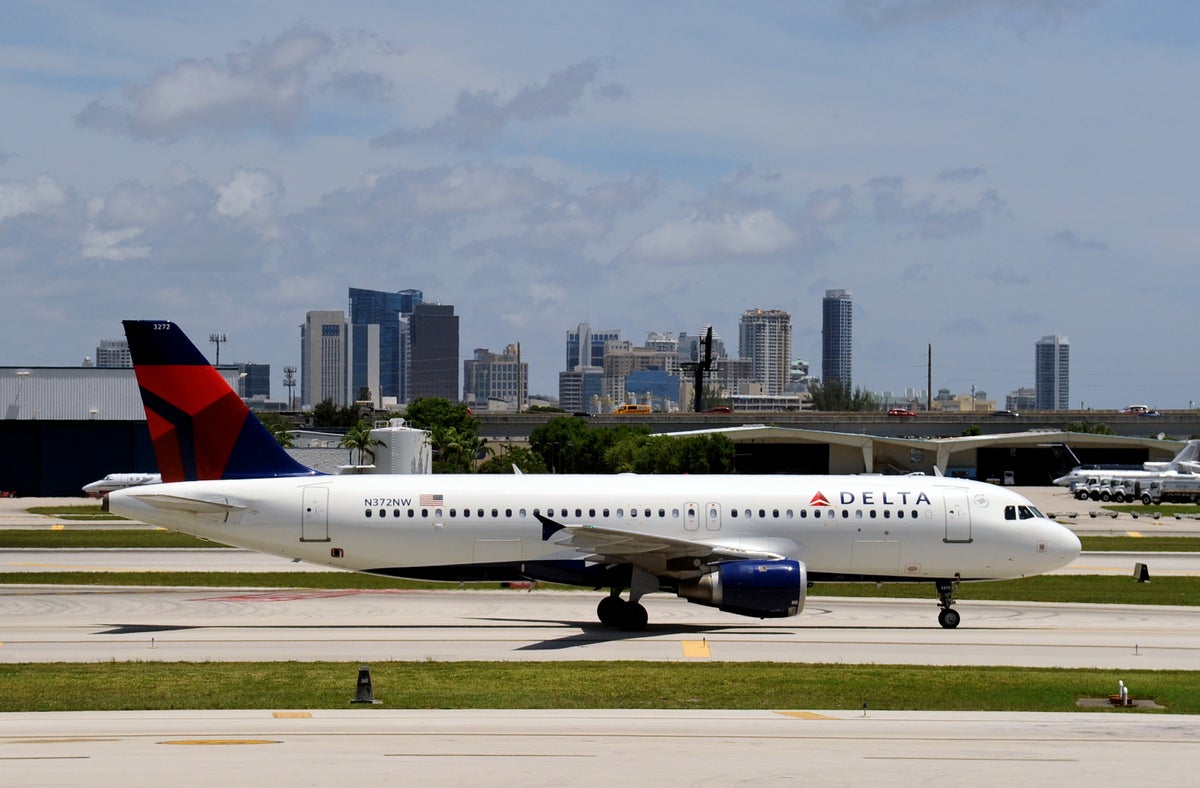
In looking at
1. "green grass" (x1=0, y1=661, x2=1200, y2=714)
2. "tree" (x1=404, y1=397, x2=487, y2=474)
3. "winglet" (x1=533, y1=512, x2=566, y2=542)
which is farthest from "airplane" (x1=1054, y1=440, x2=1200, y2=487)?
"green grass" (x1=0, y1=661, x2=1200, y2=714)

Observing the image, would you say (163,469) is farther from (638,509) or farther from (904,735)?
(904,735)

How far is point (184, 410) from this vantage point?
1266 inches

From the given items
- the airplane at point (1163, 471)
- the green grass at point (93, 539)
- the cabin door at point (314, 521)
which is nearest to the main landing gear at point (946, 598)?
the cabin door at point (314, 521)

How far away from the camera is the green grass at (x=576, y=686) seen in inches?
834

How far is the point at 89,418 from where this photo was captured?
101500 mm

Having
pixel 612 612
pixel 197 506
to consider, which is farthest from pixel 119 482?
pixel 612 612

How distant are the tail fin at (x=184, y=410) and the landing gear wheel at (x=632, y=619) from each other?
9.29 meters

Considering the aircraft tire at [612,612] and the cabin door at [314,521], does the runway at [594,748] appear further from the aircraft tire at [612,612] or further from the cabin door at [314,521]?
the cabin door at [314,521]

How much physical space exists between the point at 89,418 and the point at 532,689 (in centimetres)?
8729

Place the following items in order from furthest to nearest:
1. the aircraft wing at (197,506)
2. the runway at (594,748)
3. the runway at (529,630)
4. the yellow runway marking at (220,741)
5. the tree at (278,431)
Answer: the tree at (278,431), the aircraft wing at (197,506), the runway at (529,630), the yellow runway marking at (220,741), the runway at (594,748)

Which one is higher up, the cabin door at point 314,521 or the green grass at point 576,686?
the cabin door at point 314,521

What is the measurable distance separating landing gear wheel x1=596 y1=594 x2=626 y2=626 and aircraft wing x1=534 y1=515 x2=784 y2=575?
1.10 m

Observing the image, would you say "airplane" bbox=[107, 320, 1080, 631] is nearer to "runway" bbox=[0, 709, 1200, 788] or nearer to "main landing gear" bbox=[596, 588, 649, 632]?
"main landing gear" bbox=[596, 588, 649, 632]

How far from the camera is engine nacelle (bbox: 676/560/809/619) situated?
2973 cm
